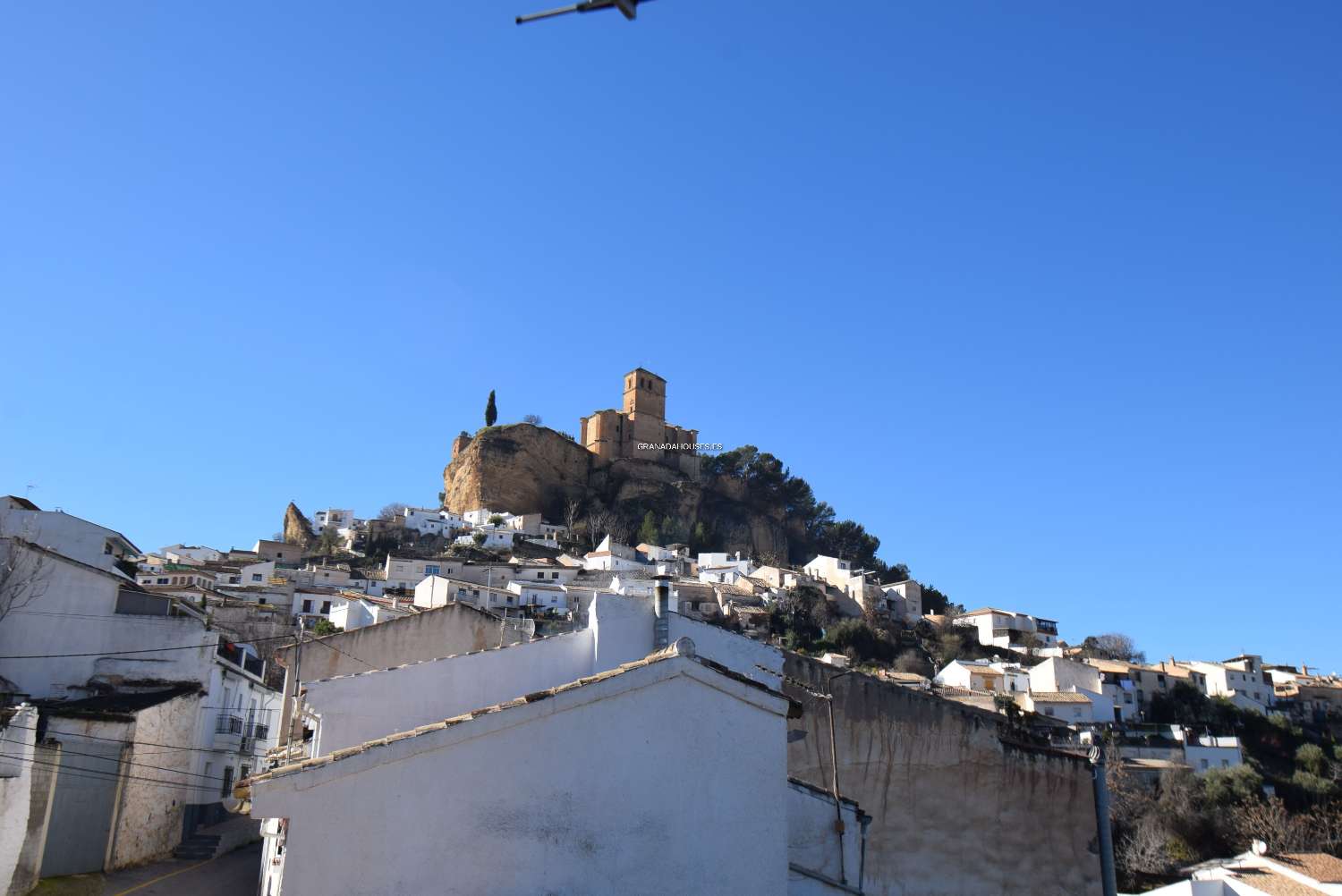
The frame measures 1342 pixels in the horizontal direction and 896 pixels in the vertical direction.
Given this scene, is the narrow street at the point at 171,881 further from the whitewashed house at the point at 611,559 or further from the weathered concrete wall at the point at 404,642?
the whitewashed house at the point at 611,559

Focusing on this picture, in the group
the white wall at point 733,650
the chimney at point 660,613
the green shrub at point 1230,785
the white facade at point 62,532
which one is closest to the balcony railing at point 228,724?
the white facade at point 62,532

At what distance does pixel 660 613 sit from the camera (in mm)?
14203

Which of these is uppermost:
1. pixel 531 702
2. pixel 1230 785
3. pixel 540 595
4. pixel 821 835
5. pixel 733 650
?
pixel 540 595

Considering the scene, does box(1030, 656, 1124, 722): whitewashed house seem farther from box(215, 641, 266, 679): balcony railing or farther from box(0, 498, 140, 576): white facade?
box(0, 498, 140, 576): white facade

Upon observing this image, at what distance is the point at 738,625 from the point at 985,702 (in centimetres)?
2154

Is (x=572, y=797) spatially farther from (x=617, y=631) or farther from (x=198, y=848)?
(x=198, y=848)

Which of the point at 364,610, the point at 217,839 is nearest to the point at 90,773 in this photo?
the point at 217,839

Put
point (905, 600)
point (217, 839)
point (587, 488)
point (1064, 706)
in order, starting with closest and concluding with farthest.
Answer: point (217, 839) → point (1064, 706) → point (905, 600) → point (587, 488)

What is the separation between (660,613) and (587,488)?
8512 centimetres

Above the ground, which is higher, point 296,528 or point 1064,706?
point 296,528

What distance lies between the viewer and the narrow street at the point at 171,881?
17.0 metres

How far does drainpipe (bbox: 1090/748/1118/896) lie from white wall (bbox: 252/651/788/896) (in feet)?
27.1

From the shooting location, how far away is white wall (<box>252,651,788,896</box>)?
8008mm

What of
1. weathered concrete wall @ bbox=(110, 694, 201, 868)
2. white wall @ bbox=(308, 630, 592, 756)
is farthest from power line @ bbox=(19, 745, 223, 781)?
white wall @ bbox=(308, 630, 592, 756)
